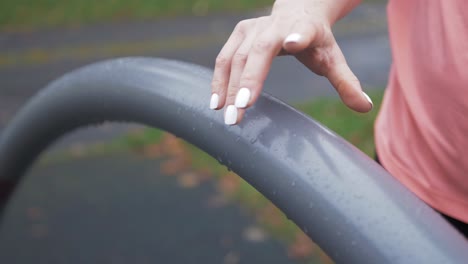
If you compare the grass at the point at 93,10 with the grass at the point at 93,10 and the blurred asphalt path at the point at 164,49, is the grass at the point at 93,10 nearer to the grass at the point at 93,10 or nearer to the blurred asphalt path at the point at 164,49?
the grass at the point at 93,10

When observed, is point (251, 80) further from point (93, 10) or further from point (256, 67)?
point (93, 10)

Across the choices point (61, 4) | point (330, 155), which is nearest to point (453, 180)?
point (330, 155)

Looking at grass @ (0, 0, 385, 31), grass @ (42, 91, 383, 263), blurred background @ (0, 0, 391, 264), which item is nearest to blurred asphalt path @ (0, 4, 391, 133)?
blurred background @ (0, 0, 391, 264)

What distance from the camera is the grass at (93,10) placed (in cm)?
629

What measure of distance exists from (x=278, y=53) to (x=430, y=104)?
0.43m

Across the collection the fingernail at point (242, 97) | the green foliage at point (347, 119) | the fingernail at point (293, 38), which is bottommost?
the green foliage at point (347, 119)

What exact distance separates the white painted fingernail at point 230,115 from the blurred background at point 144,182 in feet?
7.17

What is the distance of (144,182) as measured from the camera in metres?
3.66

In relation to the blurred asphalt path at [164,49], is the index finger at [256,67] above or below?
above

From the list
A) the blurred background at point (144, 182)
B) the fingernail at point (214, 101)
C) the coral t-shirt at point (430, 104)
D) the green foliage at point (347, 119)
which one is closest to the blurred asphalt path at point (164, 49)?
the blurred background at point (144, 182)

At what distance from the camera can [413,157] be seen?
50.1 inches

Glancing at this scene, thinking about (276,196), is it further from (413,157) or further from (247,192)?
(247,192)

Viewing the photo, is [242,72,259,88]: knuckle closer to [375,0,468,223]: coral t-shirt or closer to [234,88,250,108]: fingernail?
[234,88,250,108]: fingernail

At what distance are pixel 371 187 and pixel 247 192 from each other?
2784 millimetres
